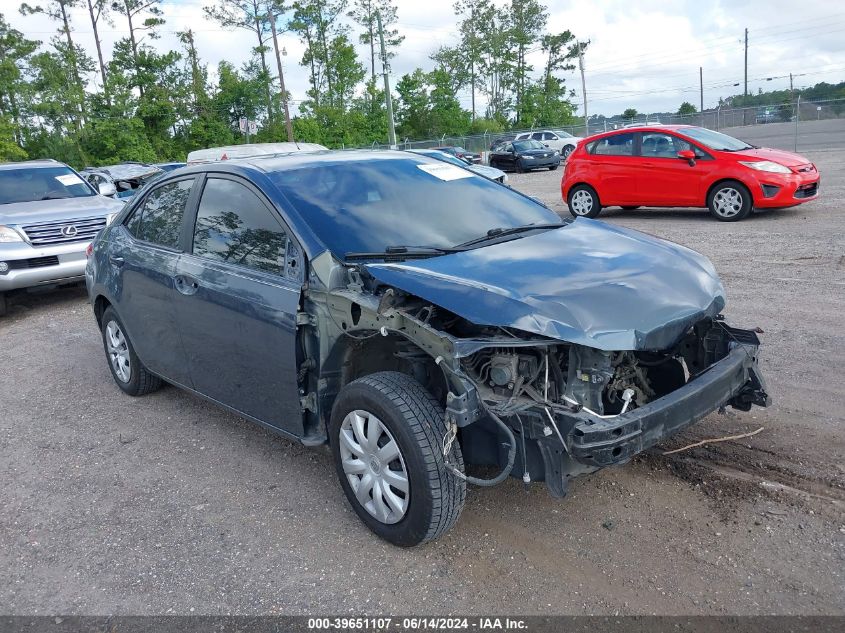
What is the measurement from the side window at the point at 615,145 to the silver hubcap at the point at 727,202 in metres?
1.72

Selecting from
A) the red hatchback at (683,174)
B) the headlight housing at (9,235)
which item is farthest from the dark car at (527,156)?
the headlight housing at (9,235)

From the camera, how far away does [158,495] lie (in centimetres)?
389

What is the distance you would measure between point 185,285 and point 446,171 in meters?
1.74

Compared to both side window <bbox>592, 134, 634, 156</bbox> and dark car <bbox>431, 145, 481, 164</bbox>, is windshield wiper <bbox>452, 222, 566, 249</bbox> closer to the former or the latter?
side window <bbox>592, 134, 634, 156</bbox>

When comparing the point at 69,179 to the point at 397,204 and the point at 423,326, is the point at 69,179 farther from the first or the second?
the point at 423,326

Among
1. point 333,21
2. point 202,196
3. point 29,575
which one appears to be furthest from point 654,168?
point 333,21

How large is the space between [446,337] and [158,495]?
2067mm

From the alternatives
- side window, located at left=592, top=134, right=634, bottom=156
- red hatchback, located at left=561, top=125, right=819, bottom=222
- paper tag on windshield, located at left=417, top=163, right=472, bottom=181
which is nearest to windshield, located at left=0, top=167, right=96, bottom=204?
paper tag on windshield, located at left=417, top=163, right=472, bottom=181

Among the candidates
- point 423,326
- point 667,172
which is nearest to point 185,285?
point 423,326

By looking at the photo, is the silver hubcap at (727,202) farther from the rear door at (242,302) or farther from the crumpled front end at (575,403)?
the rear door at (242,302)

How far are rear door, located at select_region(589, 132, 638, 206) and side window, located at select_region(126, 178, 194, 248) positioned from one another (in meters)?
9.35

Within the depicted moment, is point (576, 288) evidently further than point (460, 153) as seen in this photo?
No

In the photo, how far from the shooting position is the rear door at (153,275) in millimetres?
4387

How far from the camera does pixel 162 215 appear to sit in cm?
465
